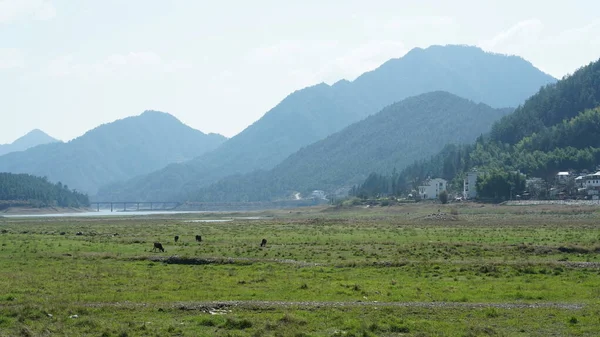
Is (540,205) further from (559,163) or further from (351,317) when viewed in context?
(351,317)

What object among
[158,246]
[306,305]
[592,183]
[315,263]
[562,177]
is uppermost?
[562,177]

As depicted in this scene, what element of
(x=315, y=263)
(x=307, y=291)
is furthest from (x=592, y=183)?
(x=307, y=291)

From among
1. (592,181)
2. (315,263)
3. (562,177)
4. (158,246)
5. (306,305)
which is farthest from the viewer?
(562,177)

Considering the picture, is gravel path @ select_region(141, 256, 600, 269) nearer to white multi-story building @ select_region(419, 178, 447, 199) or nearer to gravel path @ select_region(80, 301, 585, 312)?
gravel path @ select_region(80, 301, 585, 312)

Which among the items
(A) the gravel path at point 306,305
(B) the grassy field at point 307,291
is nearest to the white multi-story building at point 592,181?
(B) the grassy field at point 307,291

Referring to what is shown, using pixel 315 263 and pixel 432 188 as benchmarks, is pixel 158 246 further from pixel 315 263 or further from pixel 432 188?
pixel 432 188

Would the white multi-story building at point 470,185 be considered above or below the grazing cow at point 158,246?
above

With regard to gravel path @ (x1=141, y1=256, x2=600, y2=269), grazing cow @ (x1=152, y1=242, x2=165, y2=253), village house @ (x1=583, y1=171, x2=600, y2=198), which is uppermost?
village house @ (x1=583, y1=171, x2=600, y2=198)

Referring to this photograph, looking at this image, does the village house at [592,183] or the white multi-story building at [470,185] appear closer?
the village house at [592,183]

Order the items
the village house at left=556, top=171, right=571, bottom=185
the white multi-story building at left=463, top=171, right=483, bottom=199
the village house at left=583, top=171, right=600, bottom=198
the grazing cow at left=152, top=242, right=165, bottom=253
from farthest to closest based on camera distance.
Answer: the white multi-story building at left=463, top=171, right=483, bottom=199
the village house at left=556, top=171, right=571, bottom=185
the village house at left=583, top=171, right=600, bottom=198
the grazing cow at left=152, top=242, right=165, bottom=253

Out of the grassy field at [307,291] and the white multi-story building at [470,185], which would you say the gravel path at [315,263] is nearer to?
the grassy field at [307,291]

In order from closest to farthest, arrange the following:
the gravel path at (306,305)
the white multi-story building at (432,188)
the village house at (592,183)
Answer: the gravel path at (306,305)
the village house at (592,183)
the white multi-story building at (432,188)

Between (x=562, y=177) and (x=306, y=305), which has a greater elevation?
(x=562, y=177)

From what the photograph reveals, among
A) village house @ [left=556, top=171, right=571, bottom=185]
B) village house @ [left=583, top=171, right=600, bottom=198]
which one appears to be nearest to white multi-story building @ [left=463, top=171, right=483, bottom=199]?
village house @ [left=556, top=171, right=571, bottom=185]
